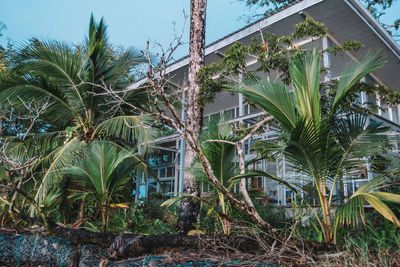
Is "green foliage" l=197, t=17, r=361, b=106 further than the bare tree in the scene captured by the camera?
Yes

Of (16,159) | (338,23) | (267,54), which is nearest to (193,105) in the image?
(267,54)

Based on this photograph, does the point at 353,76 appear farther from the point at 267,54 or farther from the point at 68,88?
the point at 68,88

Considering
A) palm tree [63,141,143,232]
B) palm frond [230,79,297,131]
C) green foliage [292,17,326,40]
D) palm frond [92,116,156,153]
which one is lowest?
palm tree [63,141,143,232]

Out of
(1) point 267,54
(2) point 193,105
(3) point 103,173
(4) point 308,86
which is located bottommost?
(3) point 103,173

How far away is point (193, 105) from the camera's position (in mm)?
6578

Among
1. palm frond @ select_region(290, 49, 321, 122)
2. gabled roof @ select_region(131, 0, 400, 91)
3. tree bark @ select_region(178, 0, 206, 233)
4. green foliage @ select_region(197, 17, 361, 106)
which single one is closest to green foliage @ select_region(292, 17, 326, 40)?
green foliage @ select_region(197, 17, 361, 106)

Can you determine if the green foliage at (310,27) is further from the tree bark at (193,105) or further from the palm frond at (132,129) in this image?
the palm frond at (132,129)

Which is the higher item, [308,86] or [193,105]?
[193,105]

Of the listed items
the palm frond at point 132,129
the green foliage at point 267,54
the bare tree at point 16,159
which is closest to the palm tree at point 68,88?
the palm frond at point 132,129

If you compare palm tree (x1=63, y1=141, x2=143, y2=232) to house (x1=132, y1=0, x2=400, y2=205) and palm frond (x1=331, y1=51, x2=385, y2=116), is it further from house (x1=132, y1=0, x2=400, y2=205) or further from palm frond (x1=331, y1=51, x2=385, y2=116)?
palm frond (x1=331, y1=51, x2=385, y2=116)

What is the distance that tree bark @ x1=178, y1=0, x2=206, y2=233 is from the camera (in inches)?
236

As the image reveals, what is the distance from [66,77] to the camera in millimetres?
8414

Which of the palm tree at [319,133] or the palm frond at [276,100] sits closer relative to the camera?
the palm tree at [319,133]

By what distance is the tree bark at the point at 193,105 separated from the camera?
5996mm
